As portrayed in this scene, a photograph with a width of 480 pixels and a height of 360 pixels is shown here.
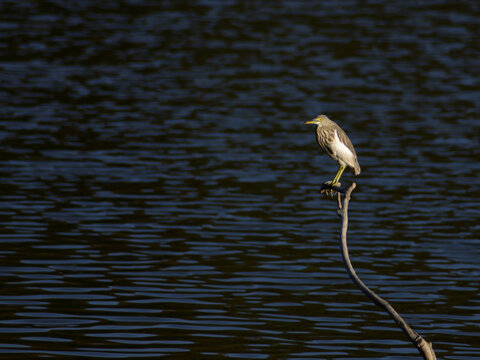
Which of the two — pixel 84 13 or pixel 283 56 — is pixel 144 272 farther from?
pixel 84 13

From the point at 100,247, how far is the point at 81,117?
11.4 meters

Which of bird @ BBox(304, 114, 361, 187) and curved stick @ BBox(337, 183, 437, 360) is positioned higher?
bird @ BBox(304, 114, 361, 187)

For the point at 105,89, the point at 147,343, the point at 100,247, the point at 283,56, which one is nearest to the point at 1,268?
the point at 100,247

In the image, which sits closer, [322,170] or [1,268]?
[1,268]

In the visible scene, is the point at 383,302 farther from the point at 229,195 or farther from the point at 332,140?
the point at 229,195

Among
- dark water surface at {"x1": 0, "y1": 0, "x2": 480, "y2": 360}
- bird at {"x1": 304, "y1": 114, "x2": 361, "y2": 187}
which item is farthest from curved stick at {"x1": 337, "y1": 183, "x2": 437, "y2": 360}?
dark water surface at {"x1": 0, "y1": 0, "x2": 480, "y2": 360}

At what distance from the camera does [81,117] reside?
27469 millimetres

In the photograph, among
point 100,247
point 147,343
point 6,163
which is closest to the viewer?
point 147,343

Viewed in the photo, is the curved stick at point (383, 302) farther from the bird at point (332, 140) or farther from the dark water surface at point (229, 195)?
the dark water surface at point (229, 195)

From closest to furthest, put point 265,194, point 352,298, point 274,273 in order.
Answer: point 352,298 < point 274,273 < point 265,194

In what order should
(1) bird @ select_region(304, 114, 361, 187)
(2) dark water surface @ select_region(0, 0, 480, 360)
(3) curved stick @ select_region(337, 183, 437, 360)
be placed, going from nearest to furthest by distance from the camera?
(3) curved stick @ select_region(337, 183, 437, 360)
(1) bird @ select_region(304, 114, 361, 187)
(2) dark water surface @ select_region(0, 0, 480, 360)

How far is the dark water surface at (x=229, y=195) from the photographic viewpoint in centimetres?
1302

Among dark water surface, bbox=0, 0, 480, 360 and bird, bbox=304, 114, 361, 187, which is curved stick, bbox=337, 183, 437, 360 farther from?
dark water surface, bbox=0, 0, 480, 360

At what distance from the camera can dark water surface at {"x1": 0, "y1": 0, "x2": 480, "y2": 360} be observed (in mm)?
13016
